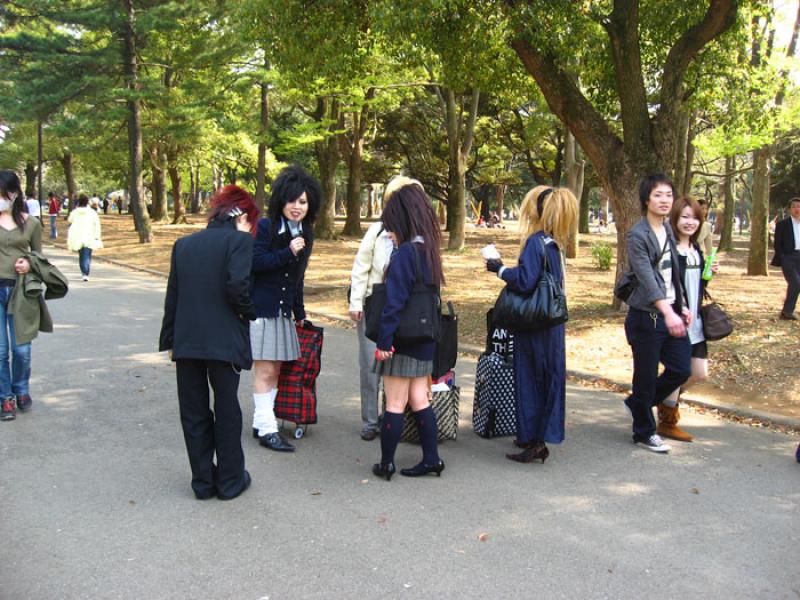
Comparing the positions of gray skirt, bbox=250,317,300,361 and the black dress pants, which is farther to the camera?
gray skirt, bbox=250,317,300,361

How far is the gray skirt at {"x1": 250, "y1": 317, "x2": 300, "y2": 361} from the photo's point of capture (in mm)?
5383

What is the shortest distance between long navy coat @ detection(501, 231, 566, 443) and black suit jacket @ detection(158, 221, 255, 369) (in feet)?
5.90

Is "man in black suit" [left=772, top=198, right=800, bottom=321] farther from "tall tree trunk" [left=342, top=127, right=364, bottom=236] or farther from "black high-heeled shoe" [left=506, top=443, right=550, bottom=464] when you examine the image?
"tall tree trunk" [left=342, top=127, right=364, bottom=236]

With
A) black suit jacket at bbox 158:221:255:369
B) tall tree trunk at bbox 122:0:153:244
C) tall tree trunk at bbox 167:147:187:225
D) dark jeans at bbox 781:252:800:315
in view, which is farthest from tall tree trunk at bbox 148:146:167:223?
black suit jacket at bbox 158:221:255:369

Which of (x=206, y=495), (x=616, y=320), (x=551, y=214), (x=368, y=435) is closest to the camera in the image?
(x=206, y=495)

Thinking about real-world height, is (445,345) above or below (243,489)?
above

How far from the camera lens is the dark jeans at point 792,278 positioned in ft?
35.1

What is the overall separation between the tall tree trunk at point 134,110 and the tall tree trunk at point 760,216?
17.8 metres

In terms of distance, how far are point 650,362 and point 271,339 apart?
2.75 metres

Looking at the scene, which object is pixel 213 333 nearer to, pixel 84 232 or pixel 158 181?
pixel 84 232

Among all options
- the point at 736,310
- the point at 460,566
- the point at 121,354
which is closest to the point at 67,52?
the point at 121,354

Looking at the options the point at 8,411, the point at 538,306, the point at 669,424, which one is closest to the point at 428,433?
the point at 538,306

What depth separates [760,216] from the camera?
1720 cm

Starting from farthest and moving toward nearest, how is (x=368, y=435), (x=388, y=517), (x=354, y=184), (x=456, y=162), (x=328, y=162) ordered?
(x=354, y=184), (x=328, y=162), (x=456, y=162), (x=368, y=435), (x=388, y=517)
